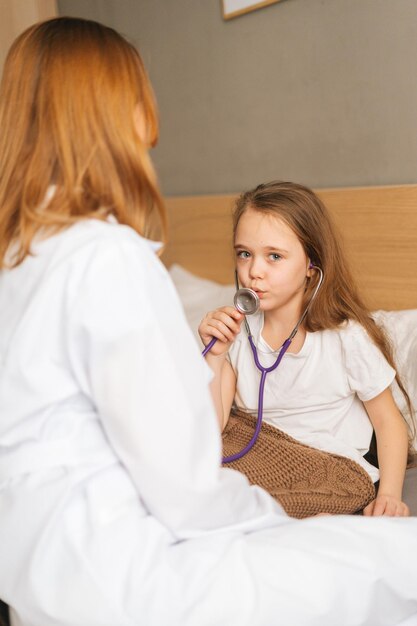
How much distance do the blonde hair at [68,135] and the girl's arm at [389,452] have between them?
0.71m

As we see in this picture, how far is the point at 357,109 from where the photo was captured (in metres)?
1.98

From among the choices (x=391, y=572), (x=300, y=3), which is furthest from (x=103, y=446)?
(x=300, y=3)

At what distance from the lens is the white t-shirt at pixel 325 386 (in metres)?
1.48

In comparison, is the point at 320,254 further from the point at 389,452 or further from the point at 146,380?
the point at 146,380

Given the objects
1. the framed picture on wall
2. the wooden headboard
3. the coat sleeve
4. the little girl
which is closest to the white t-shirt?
the little girl

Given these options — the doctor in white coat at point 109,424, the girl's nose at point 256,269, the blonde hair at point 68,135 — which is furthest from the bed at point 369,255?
the blonde hair at point 68,135

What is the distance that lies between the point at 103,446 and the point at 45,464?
0.08m

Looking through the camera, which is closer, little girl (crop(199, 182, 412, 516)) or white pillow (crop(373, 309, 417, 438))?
little girl (crop(199, 182, 412, 516))

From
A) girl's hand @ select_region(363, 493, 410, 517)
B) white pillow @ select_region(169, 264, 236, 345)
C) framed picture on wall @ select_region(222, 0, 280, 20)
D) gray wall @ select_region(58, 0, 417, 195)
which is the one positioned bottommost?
girl's hand @ select_region(363, 493, 410, 517)

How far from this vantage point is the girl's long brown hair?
150cm

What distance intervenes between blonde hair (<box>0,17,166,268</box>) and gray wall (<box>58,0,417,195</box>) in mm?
1043

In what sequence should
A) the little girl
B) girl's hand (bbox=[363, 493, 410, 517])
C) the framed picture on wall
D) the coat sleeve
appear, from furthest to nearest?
the framed picture on wall, the little girl, girl's hand (bbox=[363, 493, 410, 517]), the coat sleeve

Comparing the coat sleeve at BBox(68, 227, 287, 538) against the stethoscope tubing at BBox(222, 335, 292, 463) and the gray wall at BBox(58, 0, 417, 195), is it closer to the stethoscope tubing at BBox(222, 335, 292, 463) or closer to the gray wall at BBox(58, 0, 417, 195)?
the stethoscope tubing at BBox(222, 335, 292, 463)

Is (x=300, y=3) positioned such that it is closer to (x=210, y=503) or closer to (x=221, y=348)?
(x=221, y=348)
